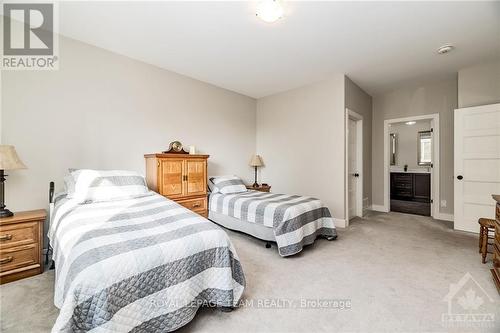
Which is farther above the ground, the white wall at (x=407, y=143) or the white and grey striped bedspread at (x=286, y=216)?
the white wall at (x=407, y=143)

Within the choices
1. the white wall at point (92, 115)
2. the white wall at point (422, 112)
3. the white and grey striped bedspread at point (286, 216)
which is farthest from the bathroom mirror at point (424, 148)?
the white wall at point (92, 115)

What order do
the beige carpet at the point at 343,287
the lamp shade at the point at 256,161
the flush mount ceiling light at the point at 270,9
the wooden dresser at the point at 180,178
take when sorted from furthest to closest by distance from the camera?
the lamp shade at the point at 256,161
the wooden dresser at the point at 180,178
the flush mount ceiling light at the point at 270,9
the beige carpet at the point at 343,287

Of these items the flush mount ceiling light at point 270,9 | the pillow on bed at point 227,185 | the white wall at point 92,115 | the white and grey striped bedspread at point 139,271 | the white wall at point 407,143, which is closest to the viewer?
the white and grey striped bedspread at point 139,271

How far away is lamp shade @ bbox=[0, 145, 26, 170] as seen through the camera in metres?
1.94

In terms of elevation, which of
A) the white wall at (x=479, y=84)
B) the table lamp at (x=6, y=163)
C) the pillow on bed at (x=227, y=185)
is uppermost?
the white wall at (x=479, y=84)

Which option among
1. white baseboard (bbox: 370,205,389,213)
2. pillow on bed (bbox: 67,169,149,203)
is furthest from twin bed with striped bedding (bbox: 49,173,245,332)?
white baseboard (bbox: 370,205,389,213)

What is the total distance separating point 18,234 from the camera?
2.01 meters

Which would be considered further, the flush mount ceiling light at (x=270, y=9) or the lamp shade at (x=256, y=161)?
the lamp shade at (x=256, y=161)

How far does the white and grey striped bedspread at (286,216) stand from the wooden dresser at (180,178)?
0.38 meters

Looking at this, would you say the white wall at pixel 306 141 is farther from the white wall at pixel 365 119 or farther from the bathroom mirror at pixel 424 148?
the bathroom mirror at pixel 424 148

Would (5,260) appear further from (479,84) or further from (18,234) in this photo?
(479,84)

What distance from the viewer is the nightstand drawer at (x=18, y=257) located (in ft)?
6.37

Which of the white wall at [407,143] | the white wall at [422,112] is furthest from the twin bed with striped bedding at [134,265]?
the white wall at [407,143]

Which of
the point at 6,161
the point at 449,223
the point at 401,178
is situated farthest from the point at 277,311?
the point at 401,178
